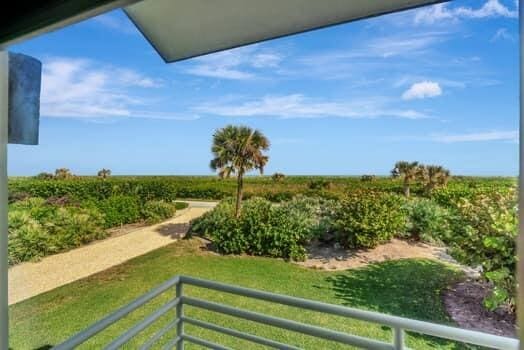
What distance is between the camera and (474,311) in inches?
93.7

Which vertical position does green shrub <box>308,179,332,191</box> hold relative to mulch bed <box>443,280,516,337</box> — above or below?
above

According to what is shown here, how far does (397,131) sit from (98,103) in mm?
3220

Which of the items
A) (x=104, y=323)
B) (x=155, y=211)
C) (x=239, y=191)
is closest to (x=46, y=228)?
(x=155, y=211)

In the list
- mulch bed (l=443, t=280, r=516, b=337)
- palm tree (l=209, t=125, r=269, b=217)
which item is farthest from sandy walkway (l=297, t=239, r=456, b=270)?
palm tree (l=209, t=125, r=269, b=217)

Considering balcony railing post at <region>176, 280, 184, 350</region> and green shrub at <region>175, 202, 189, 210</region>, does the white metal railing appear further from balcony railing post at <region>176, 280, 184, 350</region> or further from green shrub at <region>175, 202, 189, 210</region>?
green shrub at <region>175, 202, 189, 210</region>

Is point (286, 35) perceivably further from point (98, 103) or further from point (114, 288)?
point (114, 288)

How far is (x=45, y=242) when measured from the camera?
3.03 m

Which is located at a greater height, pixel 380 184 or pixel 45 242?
pixel 380 184

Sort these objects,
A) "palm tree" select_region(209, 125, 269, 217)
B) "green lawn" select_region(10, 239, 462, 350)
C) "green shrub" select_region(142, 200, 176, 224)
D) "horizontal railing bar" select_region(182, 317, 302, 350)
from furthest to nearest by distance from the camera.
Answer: "green shrub" select_region(142, 200, 176, 224) < "palm tree" select_region(209, 125, 269, 217) < "green lawn" select_region(10, 239, 462, 350) < "horizontal railing bar" select_region(182, 317, 302, 350)

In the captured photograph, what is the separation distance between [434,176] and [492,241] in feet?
3.13

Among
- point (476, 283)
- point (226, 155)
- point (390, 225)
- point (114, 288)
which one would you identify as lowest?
point (114, 288)

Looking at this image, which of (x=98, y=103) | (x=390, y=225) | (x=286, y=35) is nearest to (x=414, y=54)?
(x=390, y=225)

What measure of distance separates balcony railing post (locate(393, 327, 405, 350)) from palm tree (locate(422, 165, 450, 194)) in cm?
230

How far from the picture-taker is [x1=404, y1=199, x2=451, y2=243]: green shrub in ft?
9.49
